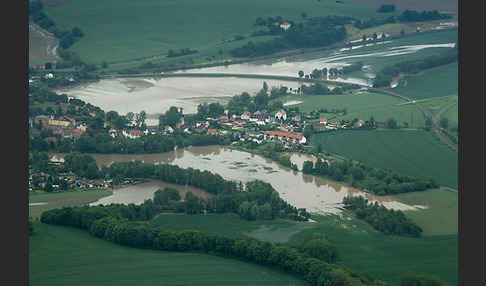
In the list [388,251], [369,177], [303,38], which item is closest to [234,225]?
[388,251]

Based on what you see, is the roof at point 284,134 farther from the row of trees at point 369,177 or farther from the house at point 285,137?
the row of trees at point 369,177

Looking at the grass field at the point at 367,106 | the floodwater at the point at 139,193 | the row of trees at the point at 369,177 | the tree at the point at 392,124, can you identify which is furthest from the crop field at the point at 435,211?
the grass field at the point at 367,106

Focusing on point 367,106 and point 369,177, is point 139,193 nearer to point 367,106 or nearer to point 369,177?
point 369,177

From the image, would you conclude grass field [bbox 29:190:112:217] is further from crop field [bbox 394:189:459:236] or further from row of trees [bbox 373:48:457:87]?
row of trees [bbox 373:48:457:87]

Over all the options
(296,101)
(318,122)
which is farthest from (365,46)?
(318,122)

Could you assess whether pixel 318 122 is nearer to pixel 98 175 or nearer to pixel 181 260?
pixel 98 175
